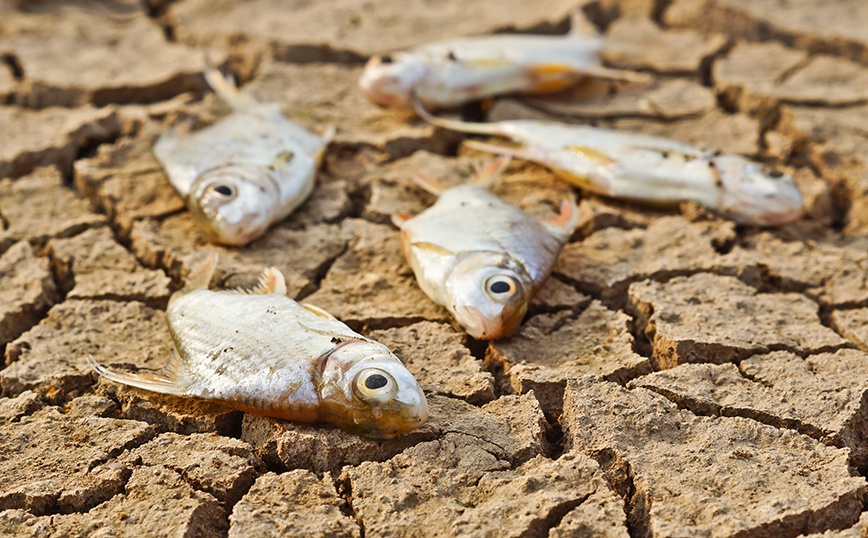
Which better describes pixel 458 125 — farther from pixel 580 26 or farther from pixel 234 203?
pixel 580 26

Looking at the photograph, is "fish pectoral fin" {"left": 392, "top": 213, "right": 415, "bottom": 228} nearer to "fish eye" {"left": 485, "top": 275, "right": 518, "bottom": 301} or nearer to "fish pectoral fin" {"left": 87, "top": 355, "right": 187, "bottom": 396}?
"fish eye" {"left": 485, "top": 275, "right": 518, "bottom": 301}

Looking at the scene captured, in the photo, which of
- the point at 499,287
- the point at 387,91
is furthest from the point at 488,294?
the point at 387,91

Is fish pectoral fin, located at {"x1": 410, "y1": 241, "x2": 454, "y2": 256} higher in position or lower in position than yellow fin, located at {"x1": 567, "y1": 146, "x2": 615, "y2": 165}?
lower

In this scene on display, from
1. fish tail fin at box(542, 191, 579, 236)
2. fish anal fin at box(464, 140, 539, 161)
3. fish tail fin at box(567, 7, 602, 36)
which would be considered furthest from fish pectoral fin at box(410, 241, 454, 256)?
fish tail fin at box(567, 7, 602, 36)

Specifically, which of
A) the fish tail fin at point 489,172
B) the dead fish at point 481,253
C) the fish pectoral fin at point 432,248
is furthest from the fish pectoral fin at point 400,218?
the fish tail fin at point 489,172

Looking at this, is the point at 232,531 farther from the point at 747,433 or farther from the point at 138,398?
the point at 747,433

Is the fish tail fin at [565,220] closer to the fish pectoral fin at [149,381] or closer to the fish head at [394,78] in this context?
the fish head at [394,78]
